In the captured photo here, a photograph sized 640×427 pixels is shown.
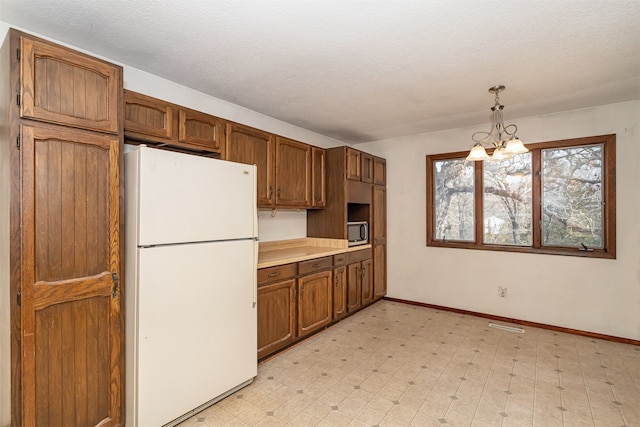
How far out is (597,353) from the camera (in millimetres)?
2988

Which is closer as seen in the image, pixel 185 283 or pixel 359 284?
pixel 185 283

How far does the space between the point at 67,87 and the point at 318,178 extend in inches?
103

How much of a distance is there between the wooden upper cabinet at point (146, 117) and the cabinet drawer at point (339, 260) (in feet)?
7.17

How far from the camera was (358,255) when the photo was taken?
13.5 ft

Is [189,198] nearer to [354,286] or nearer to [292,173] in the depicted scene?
[292,173]

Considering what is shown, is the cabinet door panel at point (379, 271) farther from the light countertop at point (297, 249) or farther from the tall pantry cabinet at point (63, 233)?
the tall pantry cabinet at point (63, 233)

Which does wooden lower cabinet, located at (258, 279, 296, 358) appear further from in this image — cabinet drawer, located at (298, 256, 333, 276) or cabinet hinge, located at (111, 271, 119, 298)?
cabinet hinge, located at (111, 271, 119, 298)

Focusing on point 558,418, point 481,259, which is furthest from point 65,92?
point 481,259

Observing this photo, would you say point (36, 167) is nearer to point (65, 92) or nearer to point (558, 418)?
point (65, 92)

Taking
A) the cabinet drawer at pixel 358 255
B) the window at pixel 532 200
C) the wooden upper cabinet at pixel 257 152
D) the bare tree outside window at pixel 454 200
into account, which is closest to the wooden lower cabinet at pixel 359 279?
the cabinet drawer at pixel 358 255

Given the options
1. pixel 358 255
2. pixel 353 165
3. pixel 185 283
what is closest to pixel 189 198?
pixel 185 283

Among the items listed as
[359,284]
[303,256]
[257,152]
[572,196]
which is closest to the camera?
[257,152]

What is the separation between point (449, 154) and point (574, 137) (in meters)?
1.32

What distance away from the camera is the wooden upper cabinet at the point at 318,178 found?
3785 millimetres
